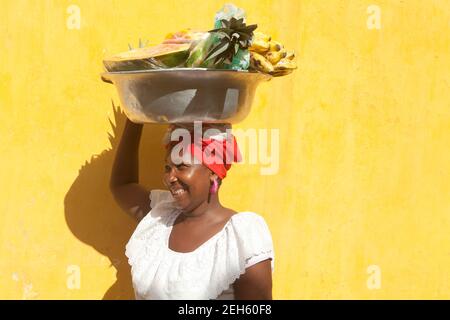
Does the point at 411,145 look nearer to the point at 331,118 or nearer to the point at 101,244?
the point at 331,118

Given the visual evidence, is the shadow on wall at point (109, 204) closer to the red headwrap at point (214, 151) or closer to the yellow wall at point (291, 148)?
the yellow wall at point (291, 148)

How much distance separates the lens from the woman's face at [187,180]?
2.99m

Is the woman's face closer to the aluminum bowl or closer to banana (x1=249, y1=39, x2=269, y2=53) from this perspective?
the aluminum bowl

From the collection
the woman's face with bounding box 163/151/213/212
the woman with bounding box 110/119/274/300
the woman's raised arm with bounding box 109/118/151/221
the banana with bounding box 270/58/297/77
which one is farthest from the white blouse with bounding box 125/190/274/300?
the banana with bounding box 270/58/297/77

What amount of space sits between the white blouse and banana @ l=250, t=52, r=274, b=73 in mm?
588

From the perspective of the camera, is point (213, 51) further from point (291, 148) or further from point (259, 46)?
point (291, 148)

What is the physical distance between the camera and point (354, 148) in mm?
3701

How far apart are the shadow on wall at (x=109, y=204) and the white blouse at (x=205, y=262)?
52 centimetres

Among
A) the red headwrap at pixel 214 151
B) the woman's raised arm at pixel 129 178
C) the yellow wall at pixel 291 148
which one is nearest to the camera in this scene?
the red headwrap at pixel 214 151

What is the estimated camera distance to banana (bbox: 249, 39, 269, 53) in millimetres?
2871

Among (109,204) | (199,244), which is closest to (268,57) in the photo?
(199,244)

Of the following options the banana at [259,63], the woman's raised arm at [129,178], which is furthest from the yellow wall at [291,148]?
the banana at [259,63]

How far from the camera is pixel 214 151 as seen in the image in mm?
2994
